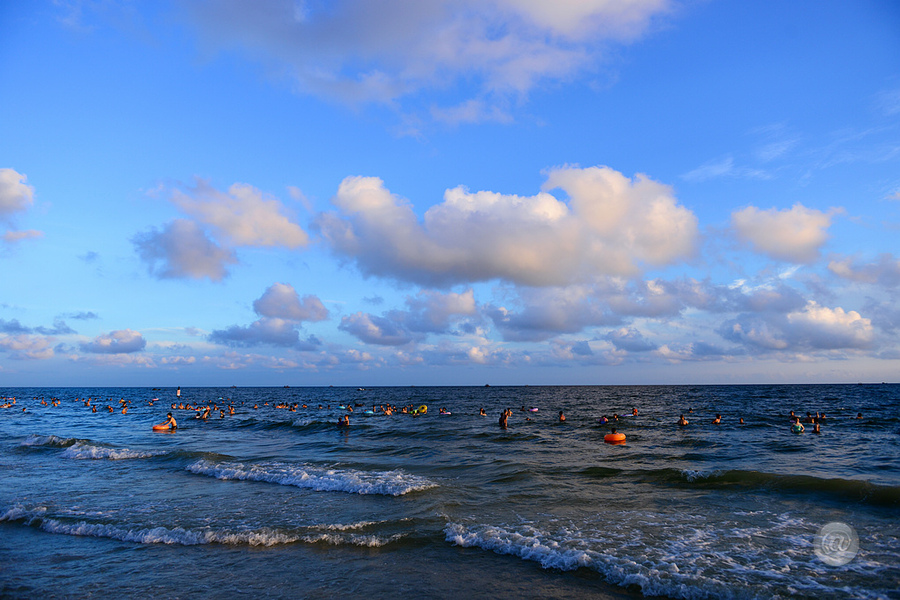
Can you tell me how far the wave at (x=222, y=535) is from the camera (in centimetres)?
1175

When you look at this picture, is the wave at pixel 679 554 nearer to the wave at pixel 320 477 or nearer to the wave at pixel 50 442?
the wave at pixel 320 477

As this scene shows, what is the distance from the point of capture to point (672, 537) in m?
11.9

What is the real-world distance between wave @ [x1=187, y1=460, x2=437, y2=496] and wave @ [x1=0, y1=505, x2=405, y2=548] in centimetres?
446

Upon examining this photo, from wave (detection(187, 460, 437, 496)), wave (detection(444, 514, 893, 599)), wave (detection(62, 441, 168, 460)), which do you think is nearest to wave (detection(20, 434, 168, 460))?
wave (detection(62, 441, 168, 460))

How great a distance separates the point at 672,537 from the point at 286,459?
752 inches

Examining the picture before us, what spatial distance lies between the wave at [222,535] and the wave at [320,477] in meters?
4.46

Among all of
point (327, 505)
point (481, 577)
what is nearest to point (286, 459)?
point (327, 505)

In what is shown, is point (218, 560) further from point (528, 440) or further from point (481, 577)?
point (528, 440)

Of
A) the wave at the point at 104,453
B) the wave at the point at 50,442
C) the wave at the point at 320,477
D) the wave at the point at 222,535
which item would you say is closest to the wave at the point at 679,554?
the wave at the point at 222,535

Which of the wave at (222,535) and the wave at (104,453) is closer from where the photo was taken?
the wave at (222,535)

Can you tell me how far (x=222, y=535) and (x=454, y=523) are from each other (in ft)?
20.0

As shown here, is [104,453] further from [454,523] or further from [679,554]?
[679,554]

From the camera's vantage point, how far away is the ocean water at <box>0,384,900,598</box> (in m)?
9.44

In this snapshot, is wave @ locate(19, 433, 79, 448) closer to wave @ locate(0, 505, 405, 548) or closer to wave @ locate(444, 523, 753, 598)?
wave @ locate(0, 505, 405, 548)
